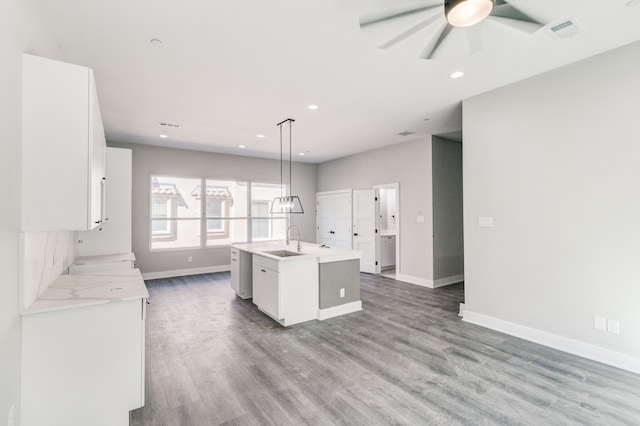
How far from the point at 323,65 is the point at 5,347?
3100 millimetres

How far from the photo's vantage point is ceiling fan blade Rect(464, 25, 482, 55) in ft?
6.02

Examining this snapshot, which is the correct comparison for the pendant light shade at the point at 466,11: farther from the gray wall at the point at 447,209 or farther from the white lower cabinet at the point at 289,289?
the gray wall at the point at 447,209

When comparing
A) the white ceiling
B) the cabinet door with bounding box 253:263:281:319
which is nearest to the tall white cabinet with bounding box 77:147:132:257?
the white ceiling

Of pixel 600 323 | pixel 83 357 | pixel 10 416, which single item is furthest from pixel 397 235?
pixel 10 416

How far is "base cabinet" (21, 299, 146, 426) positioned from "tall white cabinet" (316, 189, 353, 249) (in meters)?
5.89

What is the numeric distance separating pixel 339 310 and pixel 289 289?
0.87 metres

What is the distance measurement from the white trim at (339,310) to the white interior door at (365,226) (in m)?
2.69

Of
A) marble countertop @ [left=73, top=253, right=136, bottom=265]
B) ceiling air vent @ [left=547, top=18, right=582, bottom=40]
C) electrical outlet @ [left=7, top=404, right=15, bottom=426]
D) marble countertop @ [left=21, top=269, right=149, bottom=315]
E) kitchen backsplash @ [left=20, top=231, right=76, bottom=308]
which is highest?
ceiling air vent @ [left=547, top=18, right=582, bottom=40]

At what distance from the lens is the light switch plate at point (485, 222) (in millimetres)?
3691

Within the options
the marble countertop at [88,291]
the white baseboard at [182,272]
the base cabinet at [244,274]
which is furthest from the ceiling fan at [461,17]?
the white baseboard at [182,272]

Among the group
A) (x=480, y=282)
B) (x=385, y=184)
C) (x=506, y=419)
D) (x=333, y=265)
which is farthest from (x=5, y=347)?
(x=385, y=184)

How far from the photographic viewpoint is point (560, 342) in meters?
3.08

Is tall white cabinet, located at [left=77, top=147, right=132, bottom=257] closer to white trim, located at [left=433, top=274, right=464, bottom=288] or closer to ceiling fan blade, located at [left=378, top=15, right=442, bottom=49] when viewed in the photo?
ceiling fan blade, located at [left=378, top=15, right=442, bottom=49]

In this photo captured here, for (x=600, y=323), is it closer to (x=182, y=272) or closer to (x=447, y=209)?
(x=447, y=209)
